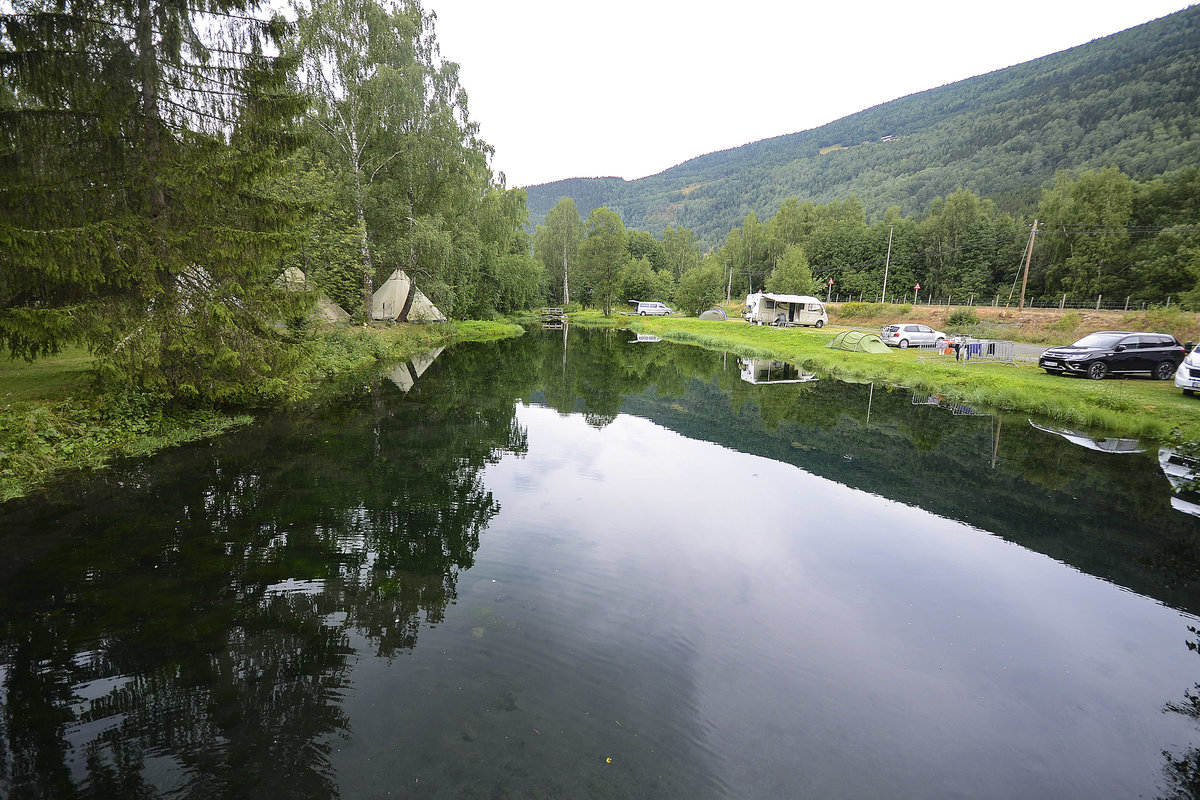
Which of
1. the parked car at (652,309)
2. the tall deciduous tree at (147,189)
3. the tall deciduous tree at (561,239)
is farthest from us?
the tall deciduous tree at (561,239)

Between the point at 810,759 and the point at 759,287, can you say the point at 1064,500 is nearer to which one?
the point at 810,759

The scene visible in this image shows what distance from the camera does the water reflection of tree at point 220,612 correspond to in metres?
3.71

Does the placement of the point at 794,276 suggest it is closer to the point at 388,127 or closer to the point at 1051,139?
the point at 388,127

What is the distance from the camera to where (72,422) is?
947cm

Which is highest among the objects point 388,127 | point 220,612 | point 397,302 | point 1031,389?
point 388,127

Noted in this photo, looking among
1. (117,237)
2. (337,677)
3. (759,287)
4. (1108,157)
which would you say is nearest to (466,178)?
(117,237)

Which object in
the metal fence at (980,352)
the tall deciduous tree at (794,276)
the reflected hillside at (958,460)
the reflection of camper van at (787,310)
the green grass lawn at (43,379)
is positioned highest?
the tall deciduous tree at (794,276)

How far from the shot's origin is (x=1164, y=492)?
399 inches

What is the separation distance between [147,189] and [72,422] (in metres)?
4.57

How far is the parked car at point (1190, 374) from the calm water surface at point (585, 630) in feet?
20.2

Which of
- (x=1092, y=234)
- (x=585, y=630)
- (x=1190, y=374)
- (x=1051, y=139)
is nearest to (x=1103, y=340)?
(x=1190, y=374)

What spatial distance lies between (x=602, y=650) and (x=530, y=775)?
161 centimetres

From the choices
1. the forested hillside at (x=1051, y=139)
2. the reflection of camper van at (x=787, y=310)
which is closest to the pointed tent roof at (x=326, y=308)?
the reflection of camper van at (x=787, y=310)

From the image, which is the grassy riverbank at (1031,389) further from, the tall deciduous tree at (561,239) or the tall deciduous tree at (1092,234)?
the tall deciduous tree at (561,239)
